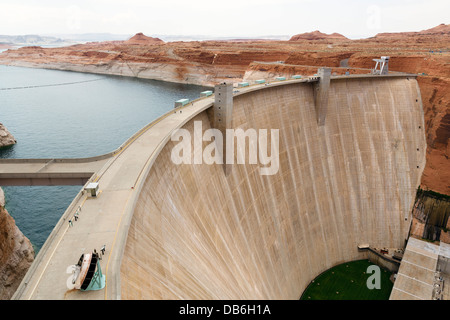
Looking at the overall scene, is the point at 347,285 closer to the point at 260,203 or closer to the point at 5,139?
the point at 260,203

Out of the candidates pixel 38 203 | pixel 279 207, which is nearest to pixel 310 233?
pixel 279 207

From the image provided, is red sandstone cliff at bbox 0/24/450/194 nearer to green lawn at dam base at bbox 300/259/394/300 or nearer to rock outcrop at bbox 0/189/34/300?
green lawn at dam base at bbox 300/259/394/300

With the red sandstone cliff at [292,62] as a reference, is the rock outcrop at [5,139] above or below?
below

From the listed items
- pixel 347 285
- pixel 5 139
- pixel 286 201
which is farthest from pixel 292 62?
pixel 347 285

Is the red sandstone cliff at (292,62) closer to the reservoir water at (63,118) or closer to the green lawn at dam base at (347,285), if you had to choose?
the reservoir water at (63,118)

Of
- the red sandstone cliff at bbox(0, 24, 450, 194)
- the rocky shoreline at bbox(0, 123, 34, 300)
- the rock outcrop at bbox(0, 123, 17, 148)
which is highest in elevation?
the red sandstone cliff at bbox(0, 24, 450, 194)

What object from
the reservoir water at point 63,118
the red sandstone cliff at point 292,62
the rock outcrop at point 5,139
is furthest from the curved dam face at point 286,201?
the rock outcrop at point 5,139

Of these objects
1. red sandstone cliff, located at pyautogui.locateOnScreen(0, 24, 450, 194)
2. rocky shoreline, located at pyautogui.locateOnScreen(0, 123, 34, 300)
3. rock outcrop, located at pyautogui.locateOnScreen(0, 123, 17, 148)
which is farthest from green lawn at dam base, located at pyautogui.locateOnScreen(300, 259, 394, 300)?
rock outcrop, located at pyautogui.locateOnScreen(0, 123, 17, 148)
